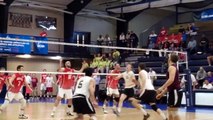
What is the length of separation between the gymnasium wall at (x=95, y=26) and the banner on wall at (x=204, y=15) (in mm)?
7732

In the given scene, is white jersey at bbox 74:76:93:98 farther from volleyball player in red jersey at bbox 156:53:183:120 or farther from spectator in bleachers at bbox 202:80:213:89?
spectator in bleachers at bbox 202:80:213:89

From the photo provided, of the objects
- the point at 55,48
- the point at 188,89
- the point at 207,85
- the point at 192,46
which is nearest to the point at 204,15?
the point at 192,46

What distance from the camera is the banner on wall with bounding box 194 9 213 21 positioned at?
28692 millimetres

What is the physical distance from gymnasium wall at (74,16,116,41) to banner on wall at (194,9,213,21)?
25.4 feet

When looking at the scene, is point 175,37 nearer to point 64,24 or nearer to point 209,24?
point 209,24

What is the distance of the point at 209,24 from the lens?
28250mm

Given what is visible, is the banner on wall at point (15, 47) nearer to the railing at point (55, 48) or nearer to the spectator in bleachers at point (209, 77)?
the railing at point (55, 48)

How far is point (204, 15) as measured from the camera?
29.2 m

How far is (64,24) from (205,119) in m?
20.5

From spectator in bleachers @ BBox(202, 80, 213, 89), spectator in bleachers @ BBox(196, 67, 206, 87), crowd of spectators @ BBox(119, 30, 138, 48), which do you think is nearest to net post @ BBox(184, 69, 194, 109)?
spectator in bleachers @ BBox(202, 80, 213, 89)

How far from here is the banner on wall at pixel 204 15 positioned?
28.7 meters

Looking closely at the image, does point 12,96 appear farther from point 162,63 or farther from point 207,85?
point 162,63

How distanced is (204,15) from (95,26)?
974 centimetres

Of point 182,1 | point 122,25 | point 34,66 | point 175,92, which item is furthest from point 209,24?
point 175,92
